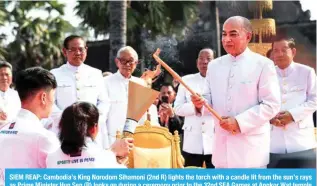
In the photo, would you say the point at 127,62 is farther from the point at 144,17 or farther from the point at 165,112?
the point at 144,17

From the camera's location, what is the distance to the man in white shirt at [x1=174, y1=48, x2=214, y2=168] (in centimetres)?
512

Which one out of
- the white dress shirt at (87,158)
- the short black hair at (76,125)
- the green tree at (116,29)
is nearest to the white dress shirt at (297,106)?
the white dress shirt at (87,158)

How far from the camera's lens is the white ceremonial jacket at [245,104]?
11.7 ft

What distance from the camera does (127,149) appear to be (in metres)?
2.97

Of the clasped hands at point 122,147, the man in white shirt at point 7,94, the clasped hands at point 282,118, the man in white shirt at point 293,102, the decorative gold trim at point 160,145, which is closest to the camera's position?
the clasped hands at point 122,147

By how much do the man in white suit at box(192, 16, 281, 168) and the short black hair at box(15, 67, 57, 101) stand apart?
1.05 meters

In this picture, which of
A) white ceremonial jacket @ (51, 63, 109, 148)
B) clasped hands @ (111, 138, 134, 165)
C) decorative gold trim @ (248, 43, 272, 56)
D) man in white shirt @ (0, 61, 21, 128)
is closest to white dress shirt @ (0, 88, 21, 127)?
man in white shirt @ (0, 61, 21, 128)

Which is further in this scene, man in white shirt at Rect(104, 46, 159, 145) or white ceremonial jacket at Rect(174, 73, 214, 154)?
man in white shirt at Rect(104, 46, 159, 145)

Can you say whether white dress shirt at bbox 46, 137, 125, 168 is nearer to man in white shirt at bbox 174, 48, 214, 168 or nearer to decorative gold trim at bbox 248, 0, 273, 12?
man in white shirt at bbox 174, 48, 214, 168

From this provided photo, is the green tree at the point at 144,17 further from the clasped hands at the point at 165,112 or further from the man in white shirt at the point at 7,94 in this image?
the man in white shirt at the point at 7,94

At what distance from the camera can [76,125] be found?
8.69 ft

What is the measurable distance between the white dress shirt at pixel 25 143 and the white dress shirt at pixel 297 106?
202cm

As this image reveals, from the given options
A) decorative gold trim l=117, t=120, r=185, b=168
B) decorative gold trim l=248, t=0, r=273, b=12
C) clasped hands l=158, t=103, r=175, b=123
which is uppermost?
decorative gold trim l=248, t=0, r=273, b=12

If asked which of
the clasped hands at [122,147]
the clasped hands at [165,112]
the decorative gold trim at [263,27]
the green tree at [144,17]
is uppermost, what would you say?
the green tree at [144,17]
